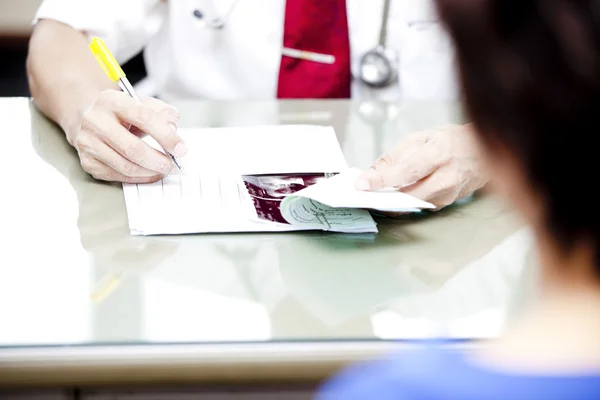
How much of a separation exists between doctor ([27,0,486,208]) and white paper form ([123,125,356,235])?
0.57 ft

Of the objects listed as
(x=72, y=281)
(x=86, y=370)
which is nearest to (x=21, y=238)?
(x=72, y=281)

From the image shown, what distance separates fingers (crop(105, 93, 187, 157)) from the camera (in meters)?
0.98

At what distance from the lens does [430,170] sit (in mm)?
969

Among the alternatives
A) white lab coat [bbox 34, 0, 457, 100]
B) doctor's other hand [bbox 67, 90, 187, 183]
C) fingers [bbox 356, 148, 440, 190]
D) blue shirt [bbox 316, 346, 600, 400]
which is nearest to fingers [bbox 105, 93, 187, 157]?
doctor's other hand [bbox 67, 90, 187, 183]

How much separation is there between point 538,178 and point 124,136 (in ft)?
2.16

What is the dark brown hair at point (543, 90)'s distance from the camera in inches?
14.8

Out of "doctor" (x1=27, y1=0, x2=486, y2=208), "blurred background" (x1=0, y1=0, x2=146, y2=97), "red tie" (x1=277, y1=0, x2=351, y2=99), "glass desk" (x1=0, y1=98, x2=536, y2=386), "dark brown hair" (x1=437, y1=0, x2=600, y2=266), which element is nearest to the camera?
"dark brown hair" (x1=437, y1=0, x2=600, y2=266)

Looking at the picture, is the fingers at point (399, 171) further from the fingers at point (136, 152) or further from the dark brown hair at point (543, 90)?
the dark brown hair at point (543, 90)

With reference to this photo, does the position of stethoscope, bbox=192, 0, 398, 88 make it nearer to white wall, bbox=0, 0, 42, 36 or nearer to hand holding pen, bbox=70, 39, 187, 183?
hand holding pen, bbox=70, 39, 187, 183

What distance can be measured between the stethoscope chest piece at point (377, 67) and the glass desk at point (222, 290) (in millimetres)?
415

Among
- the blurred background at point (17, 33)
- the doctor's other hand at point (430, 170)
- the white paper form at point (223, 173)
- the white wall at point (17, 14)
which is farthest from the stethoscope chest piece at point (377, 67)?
the white wall at point (17, 14)

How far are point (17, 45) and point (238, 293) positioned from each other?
239 cm

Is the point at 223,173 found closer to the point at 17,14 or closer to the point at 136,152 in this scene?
the point at 136,152

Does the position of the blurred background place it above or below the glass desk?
above
